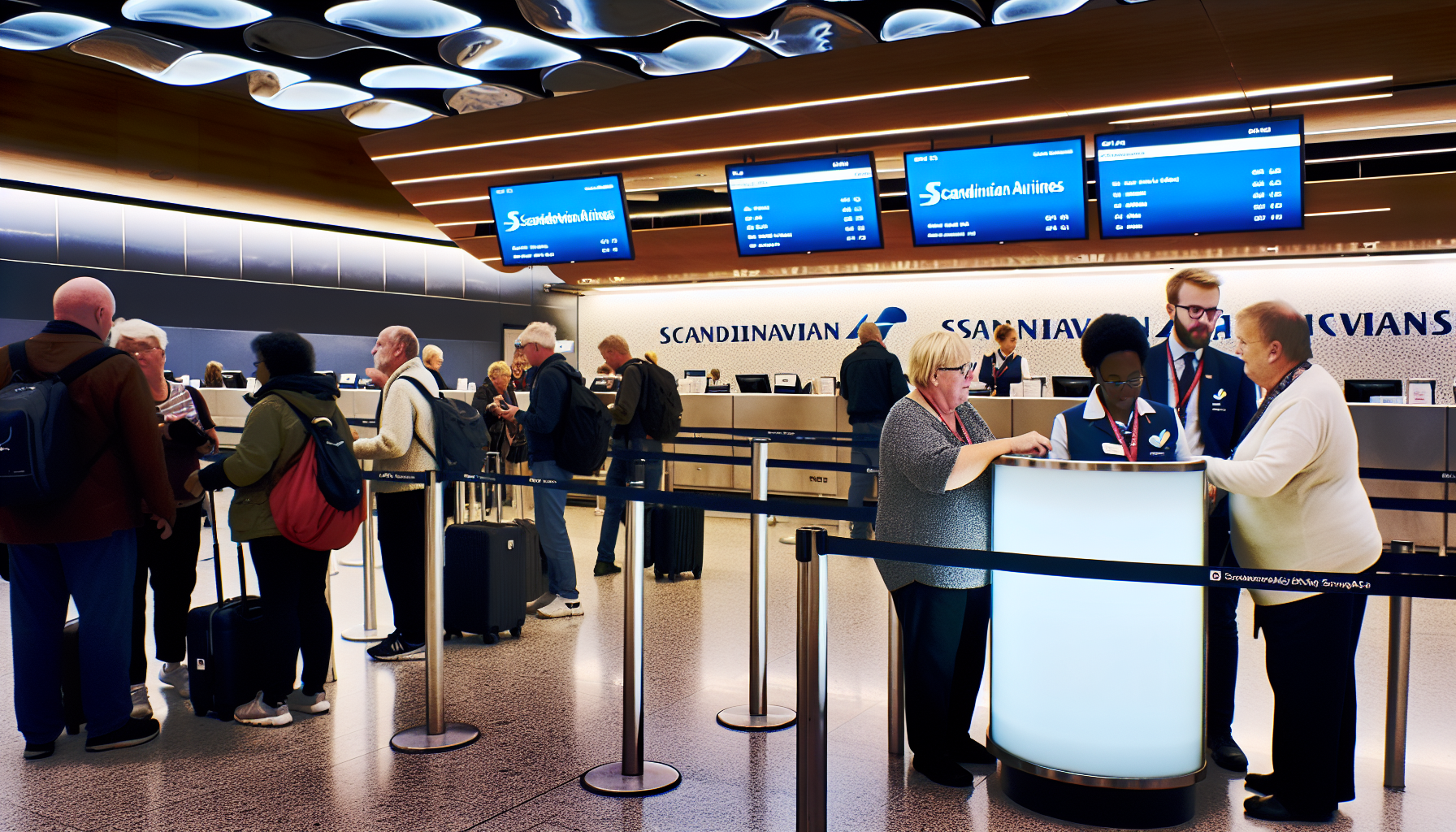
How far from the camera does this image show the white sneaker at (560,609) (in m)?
5.38

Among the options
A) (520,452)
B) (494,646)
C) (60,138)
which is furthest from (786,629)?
(60,138)

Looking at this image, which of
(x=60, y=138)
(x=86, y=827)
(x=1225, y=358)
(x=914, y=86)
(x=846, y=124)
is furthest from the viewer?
(x=60, y=138)

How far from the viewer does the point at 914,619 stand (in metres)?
3.13

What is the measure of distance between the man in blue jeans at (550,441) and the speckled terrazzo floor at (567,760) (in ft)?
1.96

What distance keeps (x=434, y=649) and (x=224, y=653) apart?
2.74ft

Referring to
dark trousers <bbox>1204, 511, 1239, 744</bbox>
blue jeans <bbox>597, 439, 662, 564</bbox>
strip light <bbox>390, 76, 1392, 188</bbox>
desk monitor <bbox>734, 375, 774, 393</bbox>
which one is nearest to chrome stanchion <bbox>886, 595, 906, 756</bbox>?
dark trousers <bbox>1204, 511, 1239, 744</bbox>

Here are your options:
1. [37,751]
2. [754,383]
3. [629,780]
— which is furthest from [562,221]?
[629,780]

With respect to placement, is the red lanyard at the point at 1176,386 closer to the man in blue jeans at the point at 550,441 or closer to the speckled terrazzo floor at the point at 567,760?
the speckled terrazzo floor at the point at 567,760

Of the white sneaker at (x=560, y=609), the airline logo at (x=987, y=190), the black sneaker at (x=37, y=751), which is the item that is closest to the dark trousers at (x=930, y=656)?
the white sneaker at (x=560, y=609)

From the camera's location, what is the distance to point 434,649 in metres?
3.50

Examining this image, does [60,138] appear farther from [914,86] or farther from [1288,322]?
[1288,322]

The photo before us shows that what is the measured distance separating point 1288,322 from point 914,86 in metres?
3.88

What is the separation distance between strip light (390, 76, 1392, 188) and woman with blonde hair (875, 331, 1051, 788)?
396cm

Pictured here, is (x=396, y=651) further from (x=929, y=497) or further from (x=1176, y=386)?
(x=1176, y=386)
